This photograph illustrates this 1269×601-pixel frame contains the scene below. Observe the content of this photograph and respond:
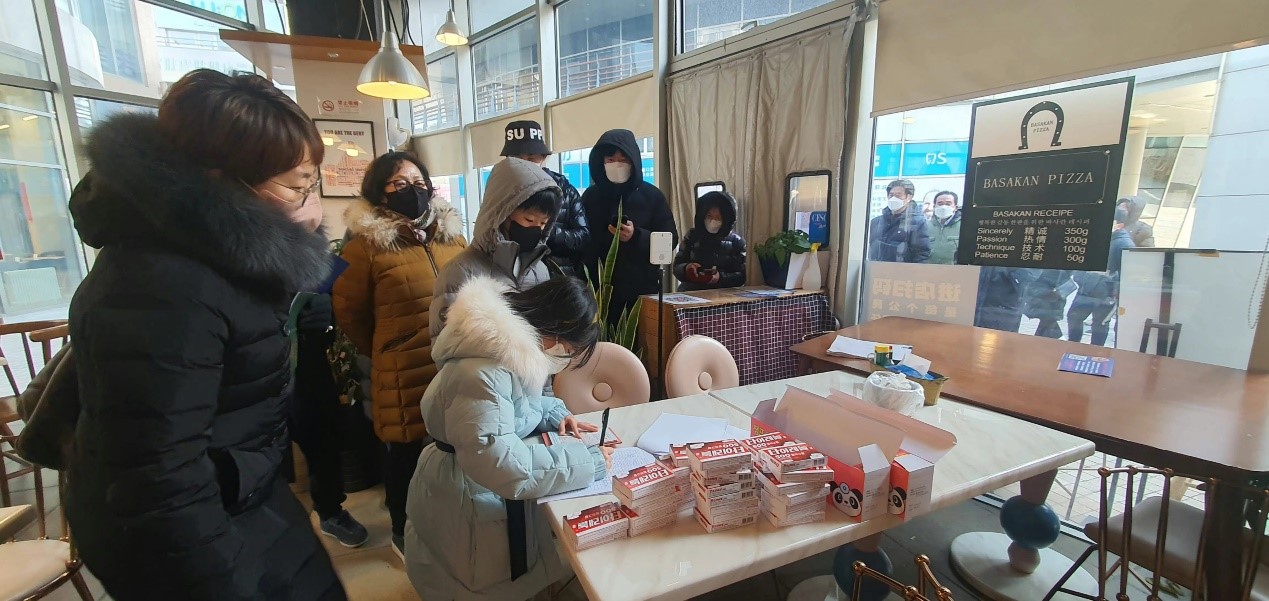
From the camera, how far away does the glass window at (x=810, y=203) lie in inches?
120

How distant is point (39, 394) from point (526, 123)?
85.6 inches

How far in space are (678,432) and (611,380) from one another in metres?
0.54

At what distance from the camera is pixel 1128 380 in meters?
1.76

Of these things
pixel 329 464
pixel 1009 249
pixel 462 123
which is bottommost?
pixel 329 464

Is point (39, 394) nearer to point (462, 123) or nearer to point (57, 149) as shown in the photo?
point (57, 149)

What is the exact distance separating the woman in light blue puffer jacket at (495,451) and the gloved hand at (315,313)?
74 cm

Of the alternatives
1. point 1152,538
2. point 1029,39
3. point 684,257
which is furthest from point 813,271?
point 1152,538

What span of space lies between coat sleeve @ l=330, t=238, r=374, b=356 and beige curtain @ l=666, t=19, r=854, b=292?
8.03ft

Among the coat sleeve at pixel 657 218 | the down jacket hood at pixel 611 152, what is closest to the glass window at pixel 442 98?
the down jacket hood at pixel 611 152

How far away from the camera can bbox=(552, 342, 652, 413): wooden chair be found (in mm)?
1903

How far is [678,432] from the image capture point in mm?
1455

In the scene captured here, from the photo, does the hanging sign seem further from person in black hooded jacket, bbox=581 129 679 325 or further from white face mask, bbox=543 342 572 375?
white face mask, bbox=543 342 572 375

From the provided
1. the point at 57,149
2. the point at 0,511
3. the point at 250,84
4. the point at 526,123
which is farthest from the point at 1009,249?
the point at 57,149

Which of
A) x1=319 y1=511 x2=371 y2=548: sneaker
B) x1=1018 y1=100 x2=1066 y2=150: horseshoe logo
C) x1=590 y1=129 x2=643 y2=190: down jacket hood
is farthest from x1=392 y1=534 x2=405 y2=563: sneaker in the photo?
x1=1018 y1=100 x2=1066 y2=150: horseshoe logo
